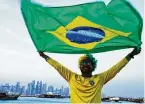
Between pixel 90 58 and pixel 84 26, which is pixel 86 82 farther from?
pixel 84 26

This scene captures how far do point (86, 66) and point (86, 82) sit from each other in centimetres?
24

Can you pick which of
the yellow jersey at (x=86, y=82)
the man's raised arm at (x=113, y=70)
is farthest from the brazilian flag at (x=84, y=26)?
the yellow jersey at (x=86, y=82)

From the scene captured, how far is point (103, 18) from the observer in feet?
17.7

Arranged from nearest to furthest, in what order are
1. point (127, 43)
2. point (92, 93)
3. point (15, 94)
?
point (92, 93)
point (127, 43)
point (15, 94)

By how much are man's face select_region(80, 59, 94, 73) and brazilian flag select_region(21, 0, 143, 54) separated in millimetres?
411

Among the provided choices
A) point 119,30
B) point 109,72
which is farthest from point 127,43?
point 109,72

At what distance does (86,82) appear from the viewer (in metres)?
4.56

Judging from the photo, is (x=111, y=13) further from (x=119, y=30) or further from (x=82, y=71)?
(x=82, y=71)

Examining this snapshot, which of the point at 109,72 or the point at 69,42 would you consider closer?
the point at 109,72

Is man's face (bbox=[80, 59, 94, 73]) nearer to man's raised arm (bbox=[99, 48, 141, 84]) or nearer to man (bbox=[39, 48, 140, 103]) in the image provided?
man (bbox=[39, 48, 140, 103])

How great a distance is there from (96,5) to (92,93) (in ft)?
5.02

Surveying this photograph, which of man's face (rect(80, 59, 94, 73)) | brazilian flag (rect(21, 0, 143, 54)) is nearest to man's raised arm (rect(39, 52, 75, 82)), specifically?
man's face (rect(80, 59, 94, 73))

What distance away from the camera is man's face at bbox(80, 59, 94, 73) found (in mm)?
4668

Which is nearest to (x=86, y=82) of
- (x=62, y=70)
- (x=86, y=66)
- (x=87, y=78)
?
(x=87, y=78)
